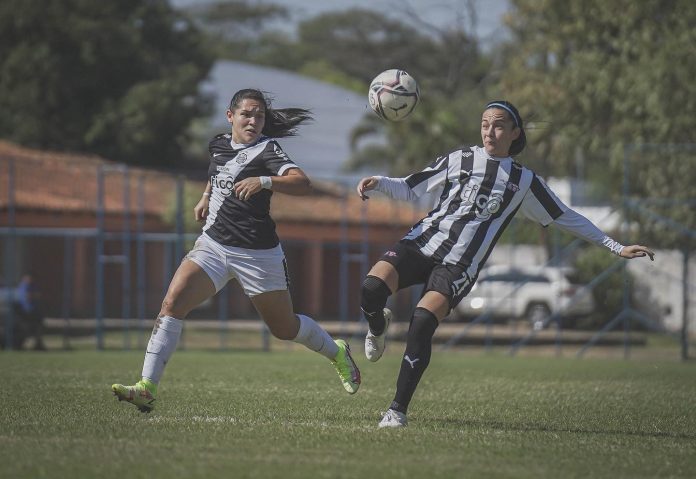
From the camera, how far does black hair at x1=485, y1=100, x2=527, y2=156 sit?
872 centimetres

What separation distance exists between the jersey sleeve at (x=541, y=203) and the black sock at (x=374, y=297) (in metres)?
1.21

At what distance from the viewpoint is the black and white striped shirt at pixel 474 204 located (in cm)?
859

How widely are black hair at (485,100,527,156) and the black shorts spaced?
1022 mm

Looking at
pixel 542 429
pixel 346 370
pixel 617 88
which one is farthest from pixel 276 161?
pixel 617 88

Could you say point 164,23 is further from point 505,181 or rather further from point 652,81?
point 505,181

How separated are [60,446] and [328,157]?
158ft

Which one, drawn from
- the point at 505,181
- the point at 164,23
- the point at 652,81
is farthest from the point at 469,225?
the point at 164,23

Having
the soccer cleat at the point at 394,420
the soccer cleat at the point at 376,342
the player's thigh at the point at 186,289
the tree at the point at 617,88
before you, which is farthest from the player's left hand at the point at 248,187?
the tree at the point at 617,88

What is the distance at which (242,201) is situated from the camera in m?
8.66

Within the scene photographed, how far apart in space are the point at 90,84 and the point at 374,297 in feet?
122

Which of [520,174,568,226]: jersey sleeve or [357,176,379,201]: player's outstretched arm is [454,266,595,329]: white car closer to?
[520,174,568,226]: jersey sleeve

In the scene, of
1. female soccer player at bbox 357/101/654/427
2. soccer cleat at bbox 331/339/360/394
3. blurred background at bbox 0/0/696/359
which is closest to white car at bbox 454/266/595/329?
blurred background at bbox 0/0/696/359

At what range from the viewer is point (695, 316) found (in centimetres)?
2870

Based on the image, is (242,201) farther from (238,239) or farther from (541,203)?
(541,203)
